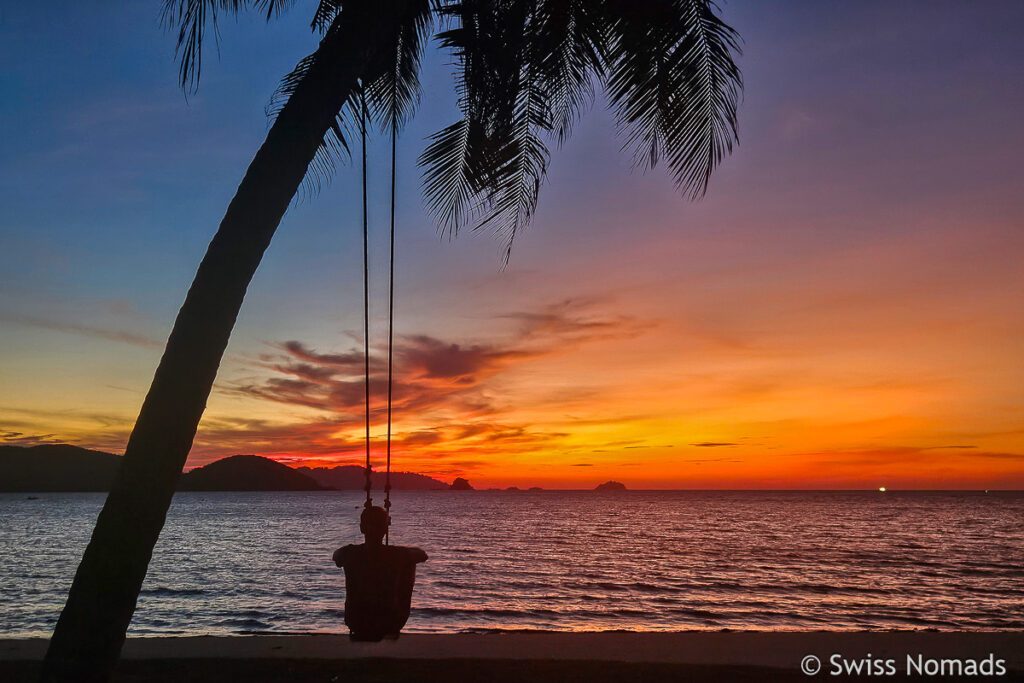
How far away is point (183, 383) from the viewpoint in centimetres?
350

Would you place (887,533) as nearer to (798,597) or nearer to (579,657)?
(798,597)

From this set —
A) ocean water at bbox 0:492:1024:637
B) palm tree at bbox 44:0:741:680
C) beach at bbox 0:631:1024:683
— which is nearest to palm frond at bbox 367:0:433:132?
palm tree at bbox 44:0:741:680

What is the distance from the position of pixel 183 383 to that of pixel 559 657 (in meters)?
5.66

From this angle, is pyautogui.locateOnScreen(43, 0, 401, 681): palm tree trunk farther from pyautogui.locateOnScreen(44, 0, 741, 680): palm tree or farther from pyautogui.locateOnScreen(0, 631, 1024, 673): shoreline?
pyautogui.locateOnScreen(0, 631, 1024, 673): shoreline

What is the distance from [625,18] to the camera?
17.5ft

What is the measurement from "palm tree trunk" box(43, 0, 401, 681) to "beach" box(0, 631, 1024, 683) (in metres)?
3.93

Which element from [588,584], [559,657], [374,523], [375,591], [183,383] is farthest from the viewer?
[588,584]

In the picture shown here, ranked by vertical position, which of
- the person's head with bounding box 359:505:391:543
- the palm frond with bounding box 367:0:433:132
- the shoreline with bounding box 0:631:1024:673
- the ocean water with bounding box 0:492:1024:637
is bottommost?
the ocean water with bounding box 0:492:1024:637

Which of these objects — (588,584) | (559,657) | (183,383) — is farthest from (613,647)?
(588,584)

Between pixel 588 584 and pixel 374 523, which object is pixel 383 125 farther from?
pixel 588 584

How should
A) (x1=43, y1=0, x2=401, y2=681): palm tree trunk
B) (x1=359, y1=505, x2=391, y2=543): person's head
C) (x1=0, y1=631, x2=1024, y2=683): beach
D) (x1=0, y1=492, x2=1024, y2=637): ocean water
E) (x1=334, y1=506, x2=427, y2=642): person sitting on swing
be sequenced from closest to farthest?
(x1=43, y1=0, x2=401, y2=681): palm tree trunk, (x1=334, y1=506, x2=427, y2=642): person sitting on swing, (x1=359, y1=505, x2=391, y2=543): person's head, (x1=0, y1=631, x2=1024, y2=683): beach, (x1=0, y1=492, x2=1024, y2=637): ocean water

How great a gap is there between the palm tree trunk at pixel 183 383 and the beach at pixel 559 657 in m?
3.93

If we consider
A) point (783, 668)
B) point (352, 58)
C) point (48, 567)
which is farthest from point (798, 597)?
point (48, 567)

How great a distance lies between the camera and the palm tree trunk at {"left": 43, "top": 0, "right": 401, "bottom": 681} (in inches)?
129
